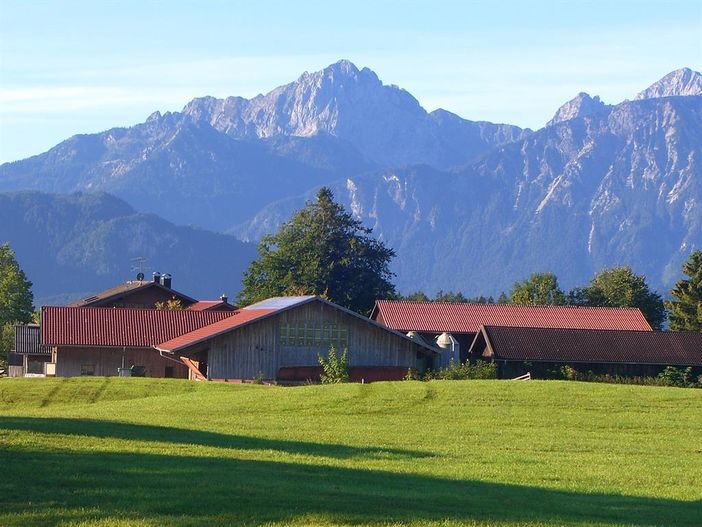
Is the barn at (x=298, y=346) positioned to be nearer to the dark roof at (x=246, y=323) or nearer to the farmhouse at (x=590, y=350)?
the dark roof at (x=246, y=323)

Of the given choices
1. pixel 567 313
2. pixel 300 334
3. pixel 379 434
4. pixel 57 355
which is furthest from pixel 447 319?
pixel 379 434

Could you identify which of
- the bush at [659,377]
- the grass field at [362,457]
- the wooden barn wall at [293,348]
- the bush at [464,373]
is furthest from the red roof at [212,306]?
the grass field at [362,457]

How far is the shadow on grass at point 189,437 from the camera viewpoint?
2573 cm

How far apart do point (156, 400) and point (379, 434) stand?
40.5 feet

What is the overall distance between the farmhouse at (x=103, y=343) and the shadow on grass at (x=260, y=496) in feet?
152

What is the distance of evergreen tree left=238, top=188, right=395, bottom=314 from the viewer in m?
104

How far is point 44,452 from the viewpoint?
2177cm

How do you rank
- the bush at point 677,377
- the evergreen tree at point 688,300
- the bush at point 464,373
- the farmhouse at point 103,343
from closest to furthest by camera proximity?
1. the bush at point 464,373
2. the bush at point 677,377
3. the farmhouse at point 103,343
4. the evergreen tree at point 688,300

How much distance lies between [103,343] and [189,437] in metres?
41.8

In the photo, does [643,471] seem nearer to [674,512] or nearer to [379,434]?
[674,512]

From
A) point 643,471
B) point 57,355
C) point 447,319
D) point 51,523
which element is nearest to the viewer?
point 51,523

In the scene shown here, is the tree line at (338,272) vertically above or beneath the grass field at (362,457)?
above

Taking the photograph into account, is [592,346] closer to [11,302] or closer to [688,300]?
[688,300]

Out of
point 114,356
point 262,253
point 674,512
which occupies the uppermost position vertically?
point 262,253
